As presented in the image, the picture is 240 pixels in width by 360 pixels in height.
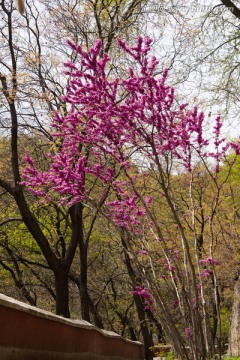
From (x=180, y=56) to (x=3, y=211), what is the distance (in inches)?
303

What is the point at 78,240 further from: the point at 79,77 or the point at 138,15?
the point at 79,77

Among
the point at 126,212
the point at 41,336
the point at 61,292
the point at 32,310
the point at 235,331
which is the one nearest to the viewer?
the point at 32,310

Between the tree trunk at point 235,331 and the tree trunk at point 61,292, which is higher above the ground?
the tree trunk at point 61,292

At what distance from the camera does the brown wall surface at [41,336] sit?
4.41 meters

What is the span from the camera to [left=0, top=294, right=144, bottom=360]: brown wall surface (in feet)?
14.5

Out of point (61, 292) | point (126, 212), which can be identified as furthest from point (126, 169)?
point (61, 292)

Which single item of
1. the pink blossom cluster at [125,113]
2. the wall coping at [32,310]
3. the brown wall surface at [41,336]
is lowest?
the brown wall surface at [41,336]

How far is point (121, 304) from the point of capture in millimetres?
26828

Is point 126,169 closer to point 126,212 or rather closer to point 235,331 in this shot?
point 126,212

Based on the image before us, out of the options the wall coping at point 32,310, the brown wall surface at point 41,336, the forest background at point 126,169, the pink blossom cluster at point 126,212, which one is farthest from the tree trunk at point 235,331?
the wall coping at point 32,310

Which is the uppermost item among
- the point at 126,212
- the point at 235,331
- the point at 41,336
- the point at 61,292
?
the point at 126,212

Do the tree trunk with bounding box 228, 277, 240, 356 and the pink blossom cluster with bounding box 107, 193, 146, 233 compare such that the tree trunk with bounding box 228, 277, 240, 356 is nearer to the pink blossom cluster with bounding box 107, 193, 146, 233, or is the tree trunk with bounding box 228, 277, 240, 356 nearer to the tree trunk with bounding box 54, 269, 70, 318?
the tree trunk with bounding box 54, 269, 70, 318

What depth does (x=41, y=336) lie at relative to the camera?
5.33 m

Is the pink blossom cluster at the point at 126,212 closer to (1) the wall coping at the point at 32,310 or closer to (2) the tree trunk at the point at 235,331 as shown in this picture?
(1) the wall coping at the point at 32,310
